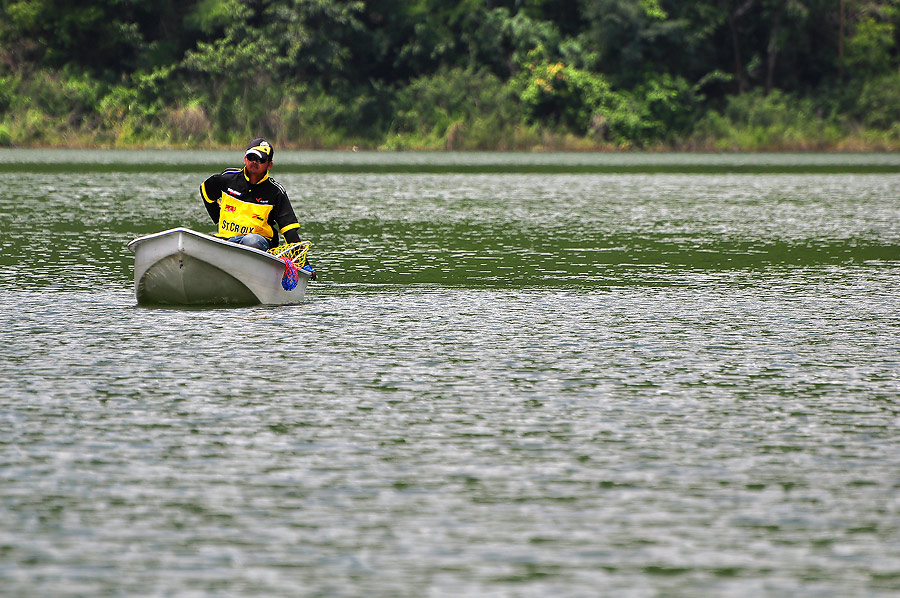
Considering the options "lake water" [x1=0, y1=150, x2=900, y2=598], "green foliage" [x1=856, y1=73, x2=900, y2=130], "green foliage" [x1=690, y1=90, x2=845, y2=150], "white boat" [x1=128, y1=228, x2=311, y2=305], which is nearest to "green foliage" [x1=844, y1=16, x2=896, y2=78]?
"green foliage" [x1=856, y1=73, x2=900, y2=130]

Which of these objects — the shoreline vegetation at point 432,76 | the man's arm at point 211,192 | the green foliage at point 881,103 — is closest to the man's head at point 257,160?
the man's arm at point 211,192

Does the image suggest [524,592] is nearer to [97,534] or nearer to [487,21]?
[97,534]

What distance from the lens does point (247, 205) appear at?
1772cm

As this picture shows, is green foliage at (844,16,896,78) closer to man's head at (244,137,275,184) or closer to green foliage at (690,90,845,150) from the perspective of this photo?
green foliage at (690,90,845,150)

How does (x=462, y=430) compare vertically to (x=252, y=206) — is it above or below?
below

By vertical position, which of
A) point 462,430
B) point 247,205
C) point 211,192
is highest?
point 211,192

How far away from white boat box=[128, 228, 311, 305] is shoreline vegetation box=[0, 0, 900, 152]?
167ft

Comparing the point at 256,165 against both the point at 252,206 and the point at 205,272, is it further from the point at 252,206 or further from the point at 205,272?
the point at 205,272

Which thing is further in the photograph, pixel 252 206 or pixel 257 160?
pixel 252 206

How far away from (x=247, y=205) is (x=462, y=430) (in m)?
8.18

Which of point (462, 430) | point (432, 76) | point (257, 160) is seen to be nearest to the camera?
point (462, 430)

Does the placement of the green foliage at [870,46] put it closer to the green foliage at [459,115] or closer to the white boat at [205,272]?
the green foliage at [459,115]

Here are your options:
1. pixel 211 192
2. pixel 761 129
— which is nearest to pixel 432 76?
pixel 761 129

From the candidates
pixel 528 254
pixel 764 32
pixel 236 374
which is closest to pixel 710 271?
pixel 528 254
